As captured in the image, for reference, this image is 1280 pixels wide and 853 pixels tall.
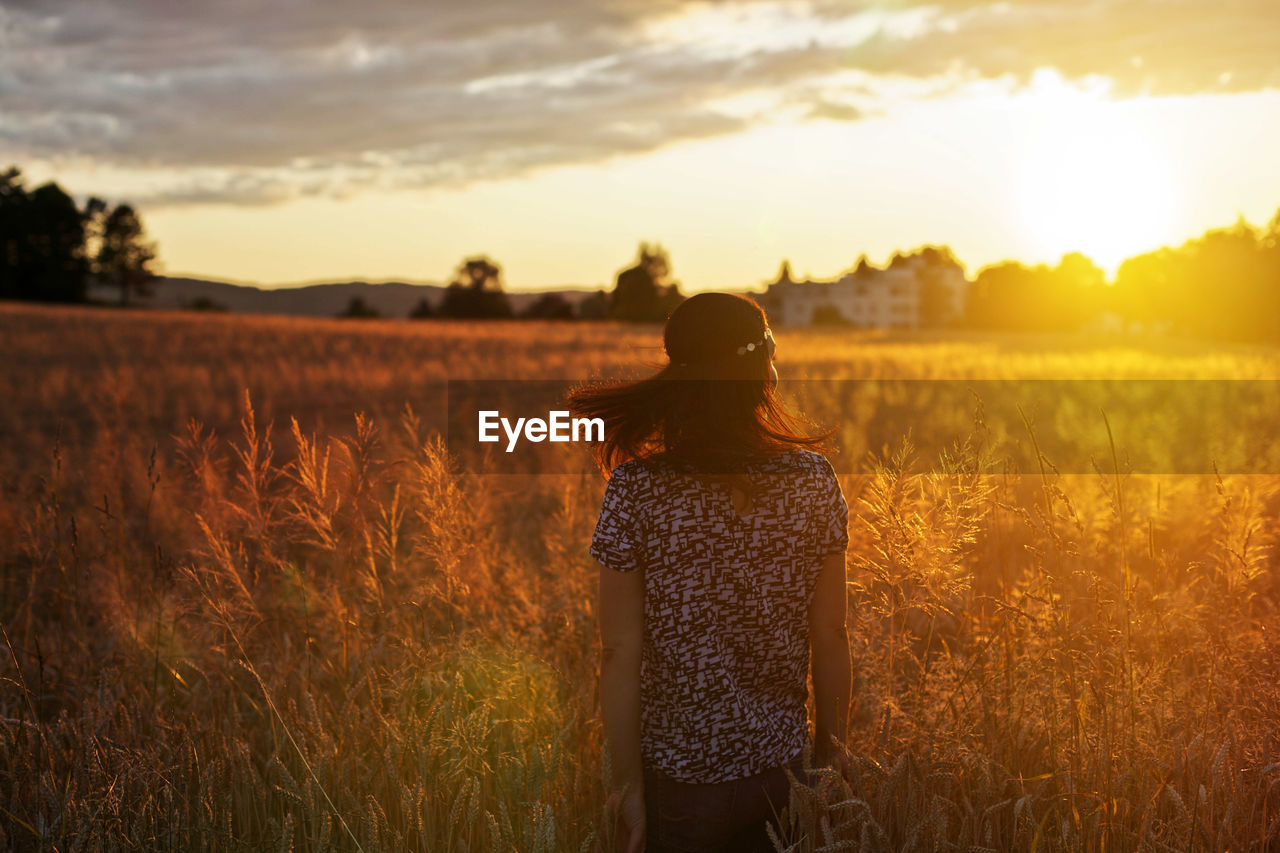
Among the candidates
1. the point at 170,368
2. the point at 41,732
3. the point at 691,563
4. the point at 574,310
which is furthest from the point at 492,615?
the point at 574,310

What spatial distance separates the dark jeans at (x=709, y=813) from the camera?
6.59ft

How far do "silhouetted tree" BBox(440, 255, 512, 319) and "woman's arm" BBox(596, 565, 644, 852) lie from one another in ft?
239

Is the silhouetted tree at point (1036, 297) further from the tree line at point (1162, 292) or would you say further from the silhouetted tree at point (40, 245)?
the silhouetted tree at point (40, 245)

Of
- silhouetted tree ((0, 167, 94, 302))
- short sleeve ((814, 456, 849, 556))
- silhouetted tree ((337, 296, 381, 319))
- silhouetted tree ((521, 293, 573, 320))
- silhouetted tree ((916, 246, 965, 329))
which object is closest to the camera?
short sleeve ((814, 456, 849, 556))

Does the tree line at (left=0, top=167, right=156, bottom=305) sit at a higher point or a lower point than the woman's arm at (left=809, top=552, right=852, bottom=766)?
higher

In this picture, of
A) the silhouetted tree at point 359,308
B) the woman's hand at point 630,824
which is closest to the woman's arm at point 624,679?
the woman's hand at point 630,824

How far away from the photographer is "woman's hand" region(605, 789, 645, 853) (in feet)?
6.45

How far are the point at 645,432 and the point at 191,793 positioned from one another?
65.9 inches

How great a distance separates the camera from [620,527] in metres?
1.90

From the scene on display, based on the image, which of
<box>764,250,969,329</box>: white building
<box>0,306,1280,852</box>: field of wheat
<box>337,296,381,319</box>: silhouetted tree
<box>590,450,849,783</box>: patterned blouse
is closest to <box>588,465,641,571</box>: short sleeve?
<box>590,450,849,783</box>: patterned blouse

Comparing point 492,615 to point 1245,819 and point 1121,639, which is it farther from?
point 1245,819

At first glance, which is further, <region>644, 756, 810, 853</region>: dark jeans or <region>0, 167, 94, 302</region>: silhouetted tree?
<region>0, 167, 94, 302</region>: silhouetted tree

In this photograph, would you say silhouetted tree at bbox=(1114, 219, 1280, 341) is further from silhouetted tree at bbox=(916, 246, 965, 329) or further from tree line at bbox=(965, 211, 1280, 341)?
silhouetted tree at bbox=(916, 246, 965, 329)

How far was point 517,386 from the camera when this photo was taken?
1703 centimetres
